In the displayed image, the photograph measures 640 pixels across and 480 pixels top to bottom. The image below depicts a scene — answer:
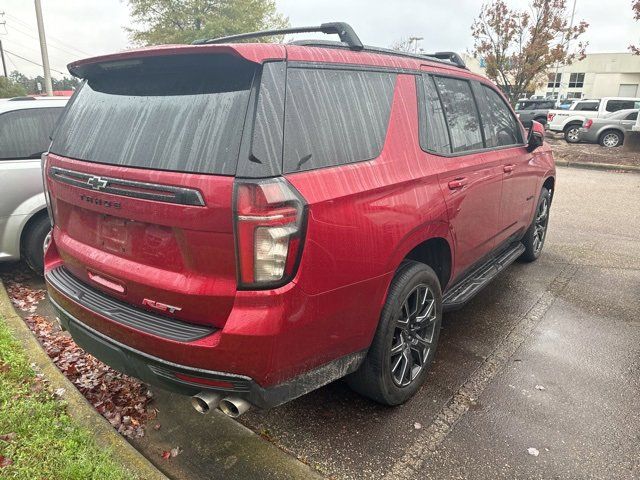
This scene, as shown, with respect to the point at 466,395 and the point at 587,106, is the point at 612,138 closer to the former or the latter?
the point at 587,106

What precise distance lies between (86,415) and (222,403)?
3.36ft

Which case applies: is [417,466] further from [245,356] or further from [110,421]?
[110,421]

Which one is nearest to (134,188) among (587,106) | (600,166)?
(600,166)

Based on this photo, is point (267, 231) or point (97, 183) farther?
point (97, 183)

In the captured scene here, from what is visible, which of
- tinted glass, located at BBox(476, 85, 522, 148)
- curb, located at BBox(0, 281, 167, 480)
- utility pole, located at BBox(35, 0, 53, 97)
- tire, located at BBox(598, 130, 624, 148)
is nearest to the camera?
curb, located at BBox(0, 281, 167, 480)

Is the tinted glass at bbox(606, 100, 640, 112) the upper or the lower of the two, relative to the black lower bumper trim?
upper


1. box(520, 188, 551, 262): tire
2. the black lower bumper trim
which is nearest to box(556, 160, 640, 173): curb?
box(520, 188, 551, 262): tire

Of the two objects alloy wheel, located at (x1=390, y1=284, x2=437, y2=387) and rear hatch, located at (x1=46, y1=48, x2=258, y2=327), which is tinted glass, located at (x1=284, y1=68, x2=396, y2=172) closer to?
rear hatch, located at (x1=46, y1=48, x2=258, y2=327)

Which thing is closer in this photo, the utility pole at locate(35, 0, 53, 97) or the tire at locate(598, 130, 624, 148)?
the tire at locate(598, 130, 624, 148)

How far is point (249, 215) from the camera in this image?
1.75 m

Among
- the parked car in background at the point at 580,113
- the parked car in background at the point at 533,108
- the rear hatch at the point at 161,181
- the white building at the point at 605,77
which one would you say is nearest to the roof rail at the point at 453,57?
the rear hatch at the point at 161,181

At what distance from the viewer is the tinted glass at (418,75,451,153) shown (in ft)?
9.00

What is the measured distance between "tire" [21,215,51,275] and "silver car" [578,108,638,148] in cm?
1755

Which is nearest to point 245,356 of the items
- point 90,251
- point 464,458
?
point 90,251
